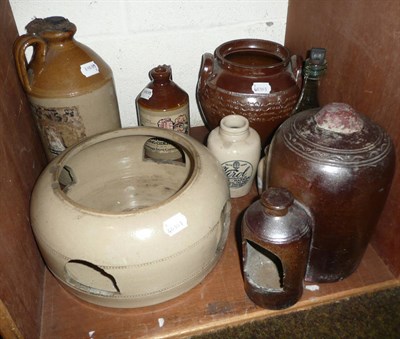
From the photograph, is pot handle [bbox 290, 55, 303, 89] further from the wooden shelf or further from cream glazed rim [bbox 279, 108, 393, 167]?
the wooden shelf

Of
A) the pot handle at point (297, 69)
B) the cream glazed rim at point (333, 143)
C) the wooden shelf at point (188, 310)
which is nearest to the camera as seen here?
the cream glazed rim at point (333, 143)

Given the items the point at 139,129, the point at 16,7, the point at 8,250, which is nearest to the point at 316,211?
the point at 139,129

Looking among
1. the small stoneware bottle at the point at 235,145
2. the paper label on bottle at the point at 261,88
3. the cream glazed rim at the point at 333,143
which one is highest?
the cream glazed rim at the point at 333,143

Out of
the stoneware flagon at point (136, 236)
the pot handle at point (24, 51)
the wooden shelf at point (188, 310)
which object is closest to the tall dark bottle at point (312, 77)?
the stoneware flagon at point (136, 236)

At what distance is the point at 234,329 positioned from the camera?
2.62 feet

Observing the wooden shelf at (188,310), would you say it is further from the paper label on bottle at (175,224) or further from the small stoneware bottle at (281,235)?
the paper label on bottle at (175,224)

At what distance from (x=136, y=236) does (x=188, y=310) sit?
230 mm

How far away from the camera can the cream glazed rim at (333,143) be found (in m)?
0.67

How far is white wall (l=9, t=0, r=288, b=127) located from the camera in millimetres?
1070

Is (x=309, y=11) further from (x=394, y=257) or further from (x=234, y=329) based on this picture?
(x=234, y=329)

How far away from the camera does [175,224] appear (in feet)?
2.32

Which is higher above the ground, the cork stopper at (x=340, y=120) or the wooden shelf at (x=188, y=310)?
the cork stopper at (x=340, y=120)

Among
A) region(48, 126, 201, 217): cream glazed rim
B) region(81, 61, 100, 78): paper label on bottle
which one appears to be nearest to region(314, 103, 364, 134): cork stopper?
region(48, 126, 201, 217): cream glazed rim

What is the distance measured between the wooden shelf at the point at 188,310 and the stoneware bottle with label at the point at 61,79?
374 mm
